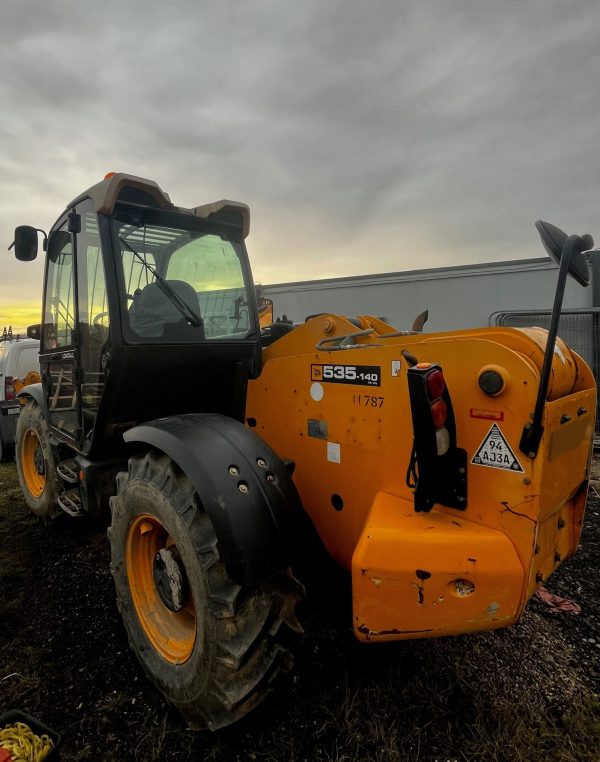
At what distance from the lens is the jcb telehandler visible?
170 cm

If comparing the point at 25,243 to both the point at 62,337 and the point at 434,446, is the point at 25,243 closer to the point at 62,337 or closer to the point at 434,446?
the point at 62,337

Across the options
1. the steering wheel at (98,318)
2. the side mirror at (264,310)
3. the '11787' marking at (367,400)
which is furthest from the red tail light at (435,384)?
the side mirror at (264,310)

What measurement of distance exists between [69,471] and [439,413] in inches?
116

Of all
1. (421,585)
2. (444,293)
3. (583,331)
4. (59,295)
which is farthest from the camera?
(444,293)

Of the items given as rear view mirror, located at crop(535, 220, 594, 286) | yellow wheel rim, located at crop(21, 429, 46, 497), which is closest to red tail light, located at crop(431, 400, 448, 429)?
rear view mirror, located at crop(535, 220, 594, 286)

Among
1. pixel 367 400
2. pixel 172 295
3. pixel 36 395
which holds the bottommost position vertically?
pixel 36 395

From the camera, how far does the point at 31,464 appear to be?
186 inches

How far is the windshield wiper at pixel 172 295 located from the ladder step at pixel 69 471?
1488 millimetres

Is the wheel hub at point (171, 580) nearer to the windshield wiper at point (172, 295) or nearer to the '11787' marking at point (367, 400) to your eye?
the '11787' marking at point (367, 400)

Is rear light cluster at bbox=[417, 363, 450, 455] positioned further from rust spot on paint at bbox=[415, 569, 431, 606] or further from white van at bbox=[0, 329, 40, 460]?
Answer: white van at bbox=[0, 329, 40, 460]

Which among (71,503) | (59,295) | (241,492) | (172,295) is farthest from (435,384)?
(59,295)

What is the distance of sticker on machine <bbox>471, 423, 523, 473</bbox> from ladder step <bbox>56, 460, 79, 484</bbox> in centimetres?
276

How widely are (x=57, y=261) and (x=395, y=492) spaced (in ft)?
10.3

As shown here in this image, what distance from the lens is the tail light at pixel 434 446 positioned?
1694 mm
